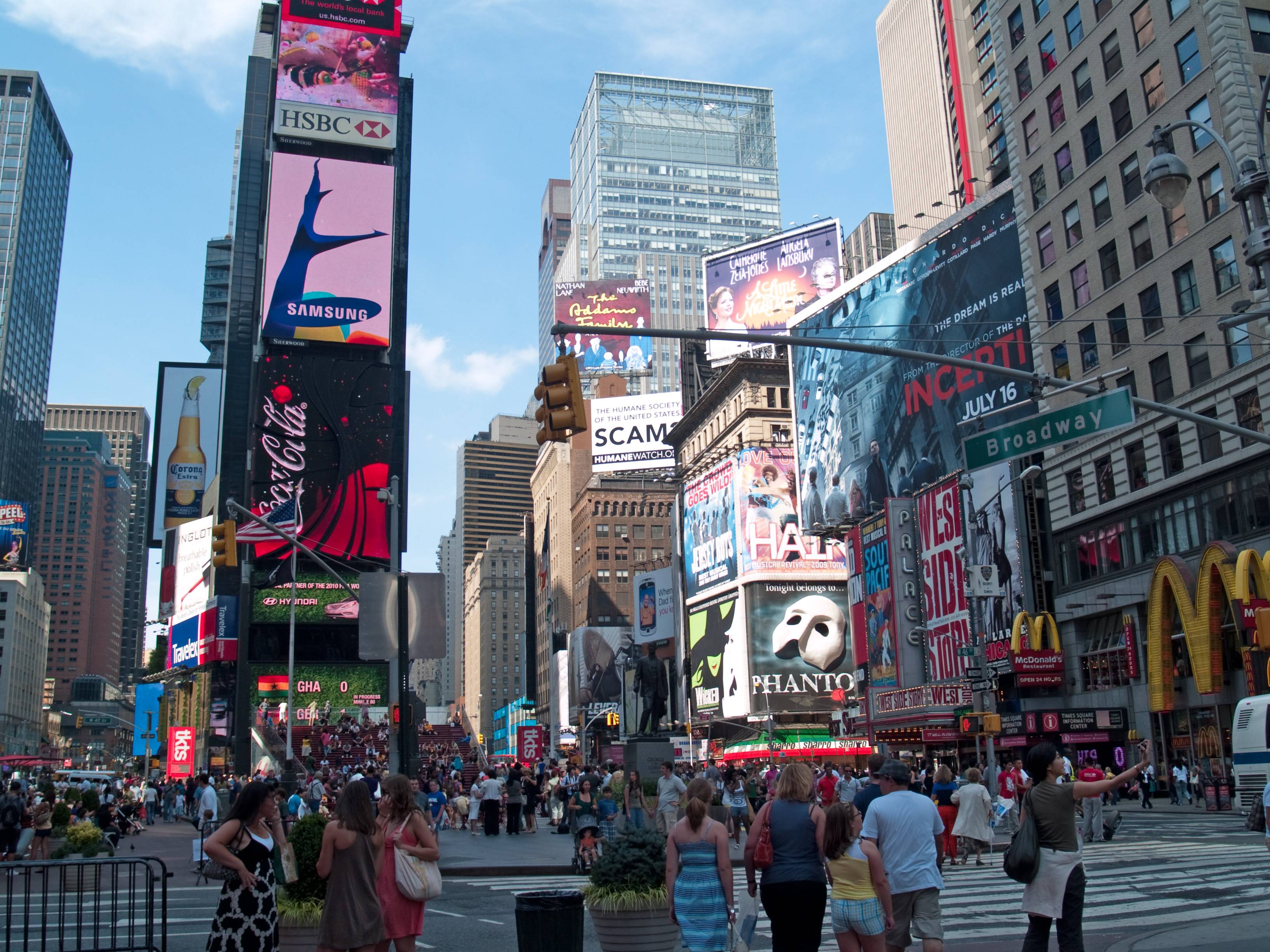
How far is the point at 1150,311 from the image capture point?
42.7 m

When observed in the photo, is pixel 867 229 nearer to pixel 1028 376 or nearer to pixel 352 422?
pixel 352 422

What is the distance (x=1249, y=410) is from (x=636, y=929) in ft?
114

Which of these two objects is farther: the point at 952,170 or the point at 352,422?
the point at 952,170

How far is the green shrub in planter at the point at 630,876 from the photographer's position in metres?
10.3

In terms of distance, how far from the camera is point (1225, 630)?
40250 millimetres

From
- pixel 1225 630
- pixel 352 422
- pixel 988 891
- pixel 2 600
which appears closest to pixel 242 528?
pixel 352 422

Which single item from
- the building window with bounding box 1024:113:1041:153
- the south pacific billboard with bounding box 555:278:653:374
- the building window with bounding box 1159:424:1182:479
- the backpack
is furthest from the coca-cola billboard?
the backpack

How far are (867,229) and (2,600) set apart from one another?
136m

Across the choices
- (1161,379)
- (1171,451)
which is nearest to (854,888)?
(1171,451)

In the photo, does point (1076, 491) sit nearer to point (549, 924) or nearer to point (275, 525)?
point (275, 525)

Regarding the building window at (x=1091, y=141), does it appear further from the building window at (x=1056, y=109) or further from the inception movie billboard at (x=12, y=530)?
the inception movie billboard at (x=12, y=530)

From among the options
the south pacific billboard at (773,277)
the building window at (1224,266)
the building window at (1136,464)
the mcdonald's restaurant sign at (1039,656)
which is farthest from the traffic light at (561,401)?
the south pacific billboard at (773,277)

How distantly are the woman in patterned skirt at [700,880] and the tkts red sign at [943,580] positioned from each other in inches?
1990

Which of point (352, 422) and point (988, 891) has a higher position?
point (352, 422)
